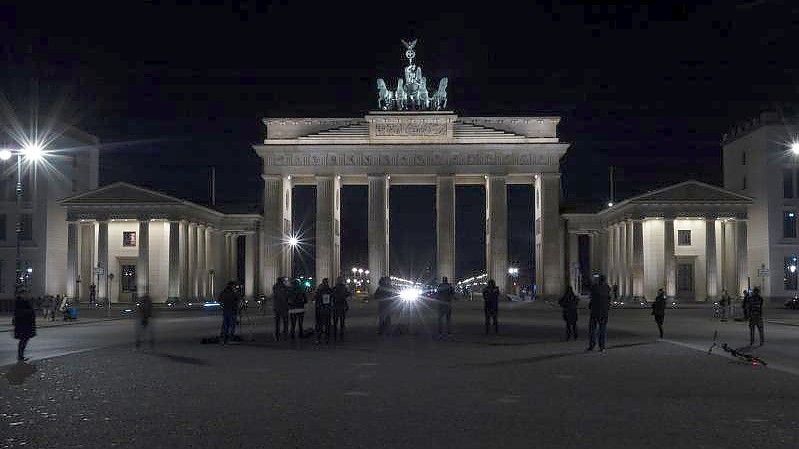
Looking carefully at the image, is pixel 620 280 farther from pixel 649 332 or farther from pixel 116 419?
pixel 116 419

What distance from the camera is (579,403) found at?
1395 centimetres

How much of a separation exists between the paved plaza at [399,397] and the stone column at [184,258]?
4967cm

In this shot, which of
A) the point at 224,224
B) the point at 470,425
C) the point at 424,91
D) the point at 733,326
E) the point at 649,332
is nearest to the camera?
the point at 470,425

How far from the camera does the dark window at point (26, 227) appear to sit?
75.1 meters

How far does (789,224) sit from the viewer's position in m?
73.4

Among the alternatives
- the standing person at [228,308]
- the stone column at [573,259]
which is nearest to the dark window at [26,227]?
the stone column at [573,259]

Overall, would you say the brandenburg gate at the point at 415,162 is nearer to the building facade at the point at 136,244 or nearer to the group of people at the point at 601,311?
the building facade at the point at 136,244

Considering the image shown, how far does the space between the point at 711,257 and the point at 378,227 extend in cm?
2792

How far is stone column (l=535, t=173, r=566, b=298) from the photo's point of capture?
261 feet

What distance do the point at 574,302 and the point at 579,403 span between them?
1435 cm

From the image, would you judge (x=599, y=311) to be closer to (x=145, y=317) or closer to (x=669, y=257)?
(x=145, y=317)

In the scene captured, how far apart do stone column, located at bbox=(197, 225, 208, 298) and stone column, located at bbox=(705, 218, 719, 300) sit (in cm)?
4323

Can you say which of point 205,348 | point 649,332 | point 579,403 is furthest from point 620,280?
point 579,403

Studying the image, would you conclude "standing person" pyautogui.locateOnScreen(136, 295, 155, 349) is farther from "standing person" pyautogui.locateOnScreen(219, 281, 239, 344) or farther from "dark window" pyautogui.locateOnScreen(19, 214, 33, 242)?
"dark window" pyautogui.locateOnScreen(19, 214, 33, 242)
